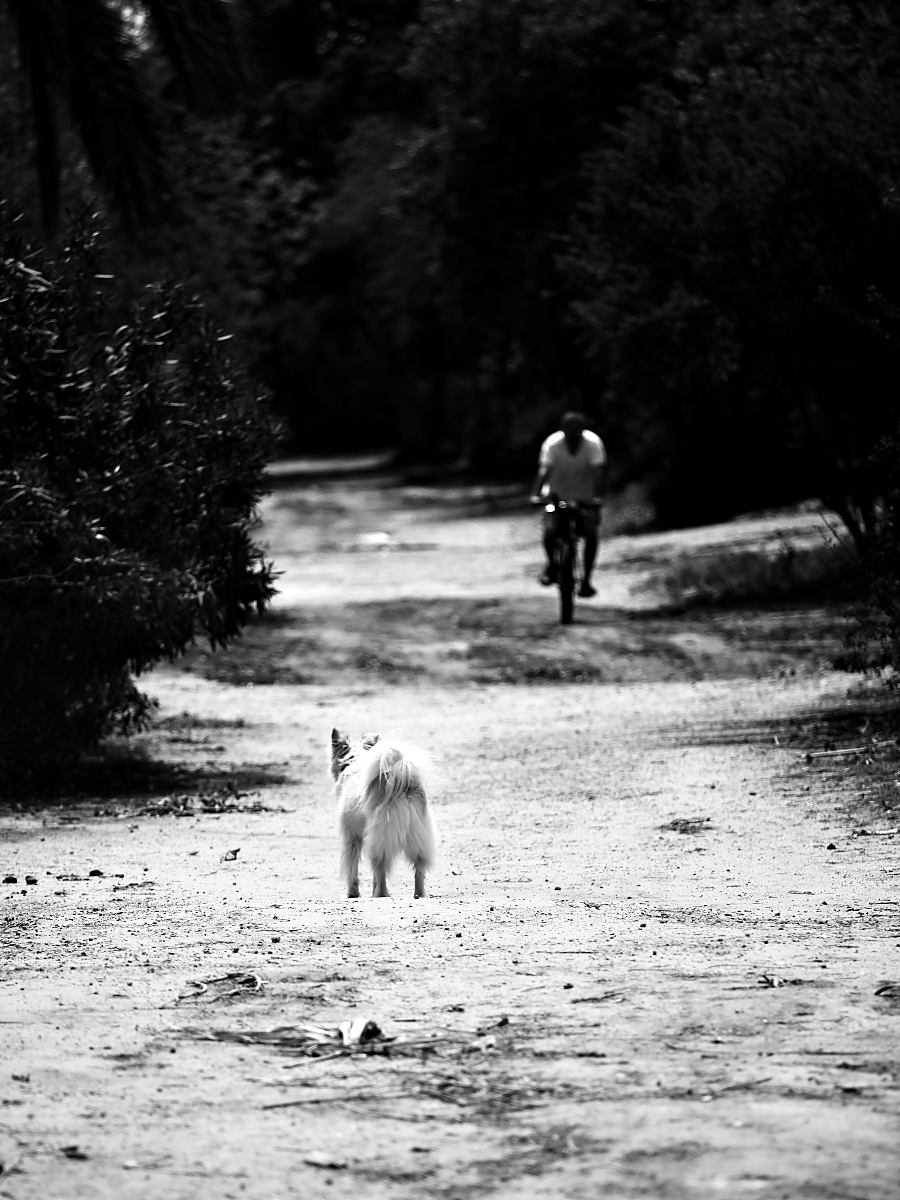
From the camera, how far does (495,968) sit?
6.32m

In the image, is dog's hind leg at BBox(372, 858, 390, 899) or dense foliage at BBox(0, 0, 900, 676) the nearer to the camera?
dog's hind leg at BBox(372, 858, 390, 899)

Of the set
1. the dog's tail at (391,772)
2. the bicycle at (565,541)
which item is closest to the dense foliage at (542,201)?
the bicycle at (565,541)

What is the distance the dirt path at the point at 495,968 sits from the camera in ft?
15.0

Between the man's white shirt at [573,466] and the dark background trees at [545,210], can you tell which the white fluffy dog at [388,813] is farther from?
the man's white shirt at [573,466]

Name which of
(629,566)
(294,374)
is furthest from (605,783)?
(294,374)

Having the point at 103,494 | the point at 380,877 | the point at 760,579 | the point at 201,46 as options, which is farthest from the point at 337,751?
the point at 760,579

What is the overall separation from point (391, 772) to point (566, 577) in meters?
12.1

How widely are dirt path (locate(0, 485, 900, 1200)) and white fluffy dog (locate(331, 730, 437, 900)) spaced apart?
10.2 inches

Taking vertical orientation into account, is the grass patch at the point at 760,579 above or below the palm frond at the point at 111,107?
below

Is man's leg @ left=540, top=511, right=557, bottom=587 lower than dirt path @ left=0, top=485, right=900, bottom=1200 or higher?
higher

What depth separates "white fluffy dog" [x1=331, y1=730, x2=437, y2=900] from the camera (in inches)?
317

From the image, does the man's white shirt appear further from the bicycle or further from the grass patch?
the grass patch

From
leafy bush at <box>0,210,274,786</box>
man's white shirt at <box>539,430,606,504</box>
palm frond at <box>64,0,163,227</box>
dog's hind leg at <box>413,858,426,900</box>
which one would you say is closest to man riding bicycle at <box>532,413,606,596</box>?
man's white shirt at <box>539,430,606,504</box>

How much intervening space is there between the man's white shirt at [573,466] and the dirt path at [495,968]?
16.1 ft
